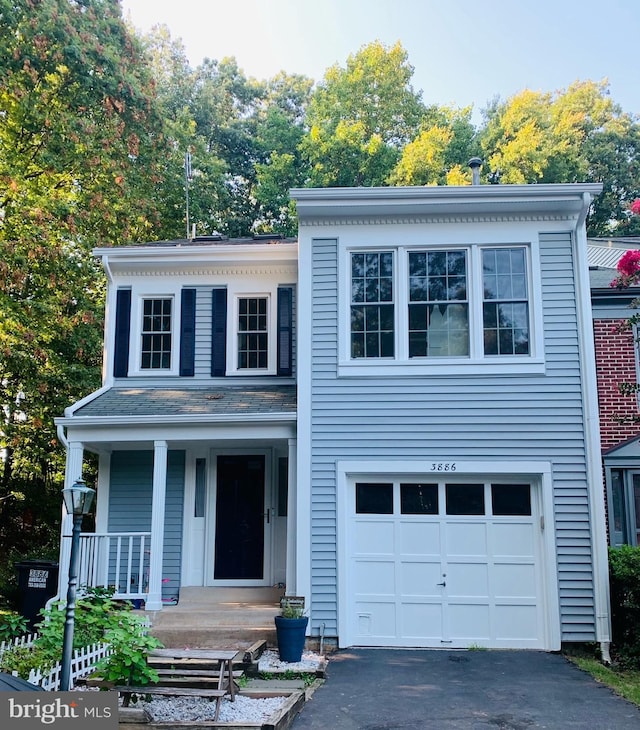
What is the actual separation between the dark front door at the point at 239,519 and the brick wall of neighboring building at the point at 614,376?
598cm

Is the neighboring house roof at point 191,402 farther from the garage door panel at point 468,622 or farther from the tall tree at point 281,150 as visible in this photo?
the tall tree at point 281,150

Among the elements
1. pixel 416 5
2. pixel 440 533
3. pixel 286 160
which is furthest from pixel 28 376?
pixel 286 160

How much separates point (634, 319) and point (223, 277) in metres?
6.21

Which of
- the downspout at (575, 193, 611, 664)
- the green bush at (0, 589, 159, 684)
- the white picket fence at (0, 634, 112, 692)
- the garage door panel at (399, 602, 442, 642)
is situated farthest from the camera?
the garage door panel at (399, 602, 442, 642)

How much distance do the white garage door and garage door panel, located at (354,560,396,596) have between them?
0.01m

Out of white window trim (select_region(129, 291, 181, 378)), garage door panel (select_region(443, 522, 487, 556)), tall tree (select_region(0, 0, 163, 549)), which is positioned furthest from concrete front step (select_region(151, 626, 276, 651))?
tall tree (select_region(0, 0, 163, 549))

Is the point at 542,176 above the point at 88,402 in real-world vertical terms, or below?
above

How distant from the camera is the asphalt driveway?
6.00 meters

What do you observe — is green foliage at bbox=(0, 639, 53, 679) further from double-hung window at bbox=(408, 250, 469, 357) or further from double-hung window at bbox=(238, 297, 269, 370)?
double-hung window at bbox=(408, 250, 469, 357)

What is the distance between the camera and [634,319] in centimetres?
845

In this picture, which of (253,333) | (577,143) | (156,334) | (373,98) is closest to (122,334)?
(156,334)

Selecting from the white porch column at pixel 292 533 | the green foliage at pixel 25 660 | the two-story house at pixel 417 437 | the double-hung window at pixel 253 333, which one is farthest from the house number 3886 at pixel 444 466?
the green foliage at pixel 25 660

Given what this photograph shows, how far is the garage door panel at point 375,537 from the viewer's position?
9227 mm

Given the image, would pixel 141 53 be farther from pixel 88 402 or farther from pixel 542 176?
pixel 542 176
